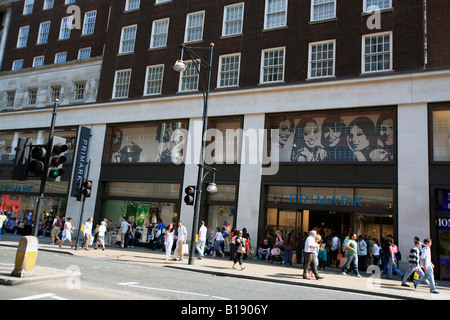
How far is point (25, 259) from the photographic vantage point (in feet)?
28.5

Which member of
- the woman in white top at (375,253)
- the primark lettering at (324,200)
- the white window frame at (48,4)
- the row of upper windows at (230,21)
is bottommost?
the woman in white top at (375,253)

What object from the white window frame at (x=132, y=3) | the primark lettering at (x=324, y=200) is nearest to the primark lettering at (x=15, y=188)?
the white window frame at (x=132, y=3)

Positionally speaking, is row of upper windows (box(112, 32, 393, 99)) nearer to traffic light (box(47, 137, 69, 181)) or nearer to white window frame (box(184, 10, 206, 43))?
white window frame (box(184, 10, 206, 43))

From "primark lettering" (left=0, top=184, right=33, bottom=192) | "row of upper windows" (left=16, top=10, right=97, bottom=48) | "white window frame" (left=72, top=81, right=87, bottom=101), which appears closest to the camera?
"white window frame" (left=72, top=81, right=87, bottom=101)

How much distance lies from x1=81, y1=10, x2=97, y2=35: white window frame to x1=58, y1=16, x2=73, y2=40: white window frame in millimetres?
1686

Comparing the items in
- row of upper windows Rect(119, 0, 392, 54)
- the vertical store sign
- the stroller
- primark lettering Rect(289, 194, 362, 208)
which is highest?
row of upper windows Rect(119, 0, 392, 54)

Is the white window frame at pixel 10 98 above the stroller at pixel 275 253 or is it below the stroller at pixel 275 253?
above

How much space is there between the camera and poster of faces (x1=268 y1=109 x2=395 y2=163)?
19047 millimetres

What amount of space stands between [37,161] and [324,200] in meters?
14.6

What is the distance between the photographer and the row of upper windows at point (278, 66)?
65.3 ft

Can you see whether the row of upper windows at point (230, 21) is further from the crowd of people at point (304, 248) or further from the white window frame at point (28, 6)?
the white window frame at point (28, 6)

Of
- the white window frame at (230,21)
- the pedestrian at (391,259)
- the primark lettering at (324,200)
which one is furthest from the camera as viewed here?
the white window frame at (230,21)

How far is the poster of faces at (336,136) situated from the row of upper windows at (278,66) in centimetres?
246

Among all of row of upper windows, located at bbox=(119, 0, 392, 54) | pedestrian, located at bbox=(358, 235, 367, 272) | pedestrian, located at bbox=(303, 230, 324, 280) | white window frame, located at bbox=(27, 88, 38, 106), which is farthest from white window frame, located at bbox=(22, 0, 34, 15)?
pedestrian, located at bbox=(358, 235, 367, 272)
